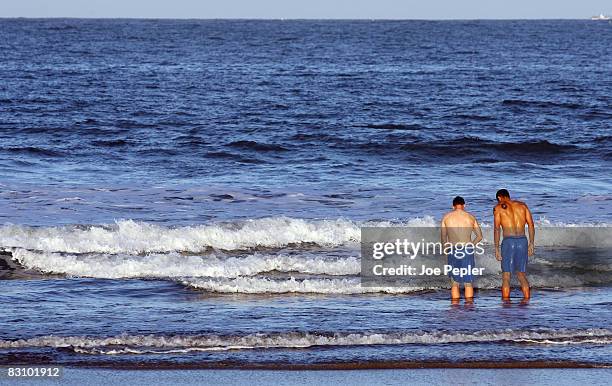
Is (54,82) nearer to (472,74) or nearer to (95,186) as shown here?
(472,74)

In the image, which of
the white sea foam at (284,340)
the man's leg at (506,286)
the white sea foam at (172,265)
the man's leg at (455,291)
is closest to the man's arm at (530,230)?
the man's leg at (506,286)

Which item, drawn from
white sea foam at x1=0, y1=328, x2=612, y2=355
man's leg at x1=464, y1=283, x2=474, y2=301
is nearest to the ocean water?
white sea foam at x1=0, y1=328, x2=612, y2=355

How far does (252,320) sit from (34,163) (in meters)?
15.2

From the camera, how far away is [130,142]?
29.9m

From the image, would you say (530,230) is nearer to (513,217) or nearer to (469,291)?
(513,217)

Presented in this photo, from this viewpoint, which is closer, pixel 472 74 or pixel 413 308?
pixel 413 308

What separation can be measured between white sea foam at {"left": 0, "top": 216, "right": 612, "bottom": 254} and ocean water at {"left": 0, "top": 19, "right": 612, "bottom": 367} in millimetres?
40

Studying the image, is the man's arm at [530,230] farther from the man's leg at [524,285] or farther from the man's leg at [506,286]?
the man's leg at [506,286]

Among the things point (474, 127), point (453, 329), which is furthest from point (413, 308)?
point (474, 127)

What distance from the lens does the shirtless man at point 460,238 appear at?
13.3m

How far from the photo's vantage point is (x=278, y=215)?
19.2 meters

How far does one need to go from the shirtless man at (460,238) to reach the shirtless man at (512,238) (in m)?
0.37

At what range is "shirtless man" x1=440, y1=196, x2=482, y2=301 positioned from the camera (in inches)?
523

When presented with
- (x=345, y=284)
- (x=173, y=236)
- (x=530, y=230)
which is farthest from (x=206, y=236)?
(x=530, y=230)
